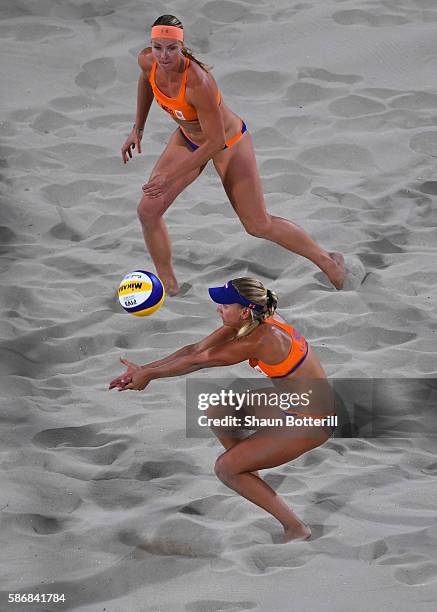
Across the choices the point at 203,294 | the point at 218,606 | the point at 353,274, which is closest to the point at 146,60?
the point at 203,294

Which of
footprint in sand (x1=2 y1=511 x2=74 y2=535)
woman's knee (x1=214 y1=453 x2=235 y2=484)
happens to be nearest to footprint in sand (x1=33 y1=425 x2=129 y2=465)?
footprint in sand (x1=2 y1=511 x2=74 y2=535)

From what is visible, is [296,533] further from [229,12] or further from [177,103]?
[229,12]

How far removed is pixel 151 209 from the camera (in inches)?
228

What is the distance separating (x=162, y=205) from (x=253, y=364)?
161 centimetres

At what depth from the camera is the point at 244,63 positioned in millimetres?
8578

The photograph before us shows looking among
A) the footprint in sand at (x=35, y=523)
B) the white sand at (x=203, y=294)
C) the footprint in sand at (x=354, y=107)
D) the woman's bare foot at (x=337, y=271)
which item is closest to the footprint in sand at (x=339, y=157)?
the white sand at (x=203, y=294)

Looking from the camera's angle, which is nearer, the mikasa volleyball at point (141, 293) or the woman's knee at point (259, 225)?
the mikasa volleyball at point (141, 293)

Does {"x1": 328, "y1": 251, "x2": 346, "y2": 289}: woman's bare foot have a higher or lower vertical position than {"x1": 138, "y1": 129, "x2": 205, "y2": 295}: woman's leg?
lower

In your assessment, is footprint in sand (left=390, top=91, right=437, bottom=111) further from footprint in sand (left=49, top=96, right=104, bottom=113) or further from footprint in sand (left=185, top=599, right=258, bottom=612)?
footprint in sand (left=185, top=599, right=258, bottom=612)

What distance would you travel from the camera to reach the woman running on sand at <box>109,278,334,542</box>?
425cm

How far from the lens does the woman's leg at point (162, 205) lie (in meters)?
5.70

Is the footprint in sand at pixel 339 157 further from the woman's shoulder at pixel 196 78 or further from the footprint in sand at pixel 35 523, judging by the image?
the footprint in sand at pixel 35 523

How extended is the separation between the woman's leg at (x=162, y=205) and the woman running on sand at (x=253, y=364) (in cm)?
150

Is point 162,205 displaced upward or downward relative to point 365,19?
downward
